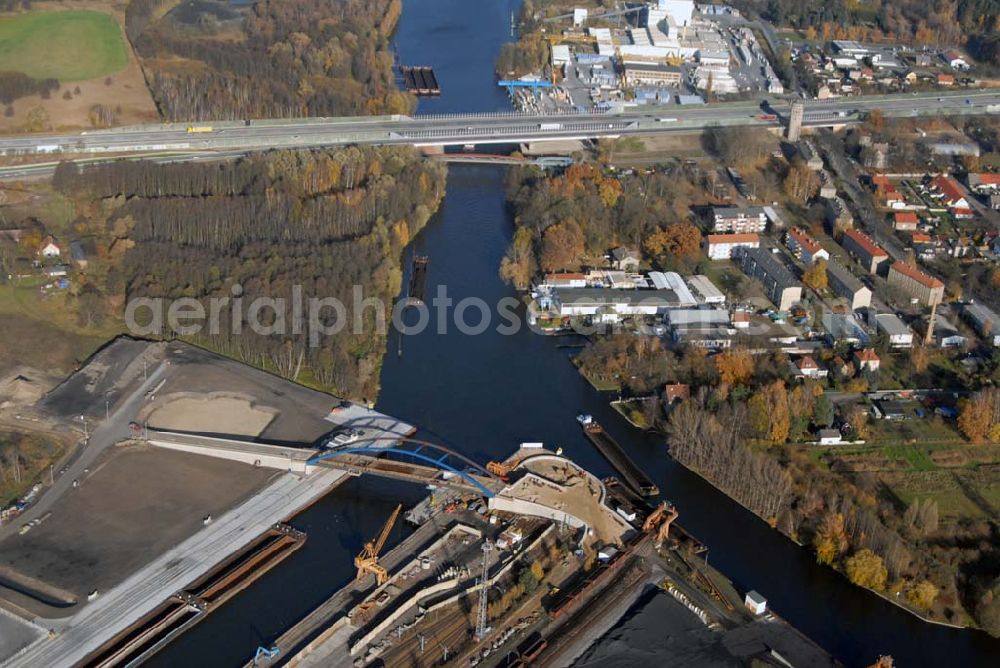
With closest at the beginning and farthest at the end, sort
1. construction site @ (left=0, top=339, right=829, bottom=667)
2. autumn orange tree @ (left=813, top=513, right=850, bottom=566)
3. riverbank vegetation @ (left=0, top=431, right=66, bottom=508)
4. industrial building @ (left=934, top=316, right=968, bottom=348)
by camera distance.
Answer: construction site @ (left=0, top=339, right=829, bottom=667)
autumn orange tree @ (left=813, top=513, right=850, bottom=566)
riverbank vegetation @ (left=0, top=431, right=66, bottom=508)
industrial building @ (left=934, top=316, right=968, bottom=348)

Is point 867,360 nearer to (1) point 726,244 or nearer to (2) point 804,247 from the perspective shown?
(2) point 804,247

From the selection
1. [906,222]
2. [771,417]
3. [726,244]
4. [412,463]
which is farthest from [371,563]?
[906,222]

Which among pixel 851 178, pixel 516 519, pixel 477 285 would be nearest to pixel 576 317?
pixel 477 285

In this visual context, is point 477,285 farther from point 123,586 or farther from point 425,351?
point 123,586

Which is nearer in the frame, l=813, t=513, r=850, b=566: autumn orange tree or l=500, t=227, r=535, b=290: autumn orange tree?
l=813, t=513, r=850, b=566: autumn orange tree

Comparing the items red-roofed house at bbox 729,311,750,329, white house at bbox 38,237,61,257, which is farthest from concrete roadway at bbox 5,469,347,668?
white house at bbox 38,237,61,257

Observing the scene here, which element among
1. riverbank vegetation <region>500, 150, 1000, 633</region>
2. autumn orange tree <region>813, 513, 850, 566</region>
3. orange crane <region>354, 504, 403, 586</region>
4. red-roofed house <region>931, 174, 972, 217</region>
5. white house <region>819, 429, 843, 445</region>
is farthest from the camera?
red-roofed house <region>931, 174, 972, 217</region>

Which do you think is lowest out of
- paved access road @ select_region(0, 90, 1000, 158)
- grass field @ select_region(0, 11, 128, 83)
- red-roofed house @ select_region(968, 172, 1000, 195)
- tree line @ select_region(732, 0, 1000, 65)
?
red-roofed house @ select_region(968, 172, 1000, 195)

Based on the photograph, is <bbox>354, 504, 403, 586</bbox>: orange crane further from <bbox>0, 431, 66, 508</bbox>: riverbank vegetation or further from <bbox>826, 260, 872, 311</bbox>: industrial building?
<bbox>826, 260, 872, 311</bbox>: industrial building
